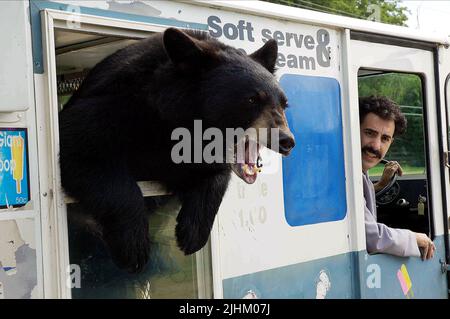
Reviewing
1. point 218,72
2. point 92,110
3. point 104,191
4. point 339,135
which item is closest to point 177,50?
point 218,72

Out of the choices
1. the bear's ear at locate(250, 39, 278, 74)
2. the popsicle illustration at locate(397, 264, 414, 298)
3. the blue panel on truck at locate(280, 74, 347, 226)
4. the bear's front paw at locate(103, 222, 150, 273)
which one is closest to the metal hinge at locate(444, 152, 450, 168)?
the popsicle illustration at locate(397, 264, 414, 298)

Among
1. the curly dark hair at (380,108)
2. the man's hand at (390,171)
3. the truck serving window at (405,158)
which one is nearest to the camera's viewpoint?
the curly dark hair at (380,108)

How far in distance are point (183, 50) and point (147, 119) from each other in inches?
13.3

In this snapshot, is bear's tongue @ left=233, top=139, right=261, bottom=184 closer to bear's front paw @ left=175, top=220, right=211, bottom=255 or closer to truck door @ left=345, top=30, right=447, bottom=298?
bear's front paw @ left=175, top=220, right=211, bottom=255

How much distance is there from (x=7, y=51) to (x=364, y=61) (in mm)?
2312

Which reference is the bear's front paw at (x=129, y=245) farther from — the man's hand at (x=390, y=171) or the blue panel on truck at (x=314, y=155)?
the man's hand at (x=390, y=171)

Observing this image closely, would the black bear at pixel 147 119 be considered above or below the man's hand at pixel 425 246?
above

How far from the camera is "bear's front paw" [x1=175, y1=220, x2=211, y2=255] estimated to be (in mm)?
3088

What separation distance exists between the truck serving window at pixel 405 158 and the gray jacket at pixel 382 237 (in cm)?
71

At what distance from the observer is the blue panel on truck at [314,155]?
3.67 metres

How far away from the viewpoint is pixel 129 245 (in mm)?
2822

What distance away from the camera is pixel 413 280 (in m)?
4.33

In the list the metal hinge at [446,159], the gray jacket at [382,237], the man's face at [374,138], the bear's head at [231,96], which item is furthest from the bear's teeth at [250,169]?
the metal hinge at [446,159]
